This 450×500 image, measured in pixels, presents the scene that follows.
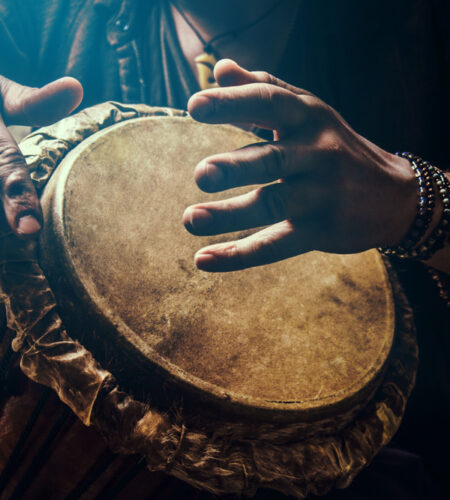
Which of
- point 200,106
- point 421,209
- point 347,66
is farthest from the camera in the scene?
point 347,66

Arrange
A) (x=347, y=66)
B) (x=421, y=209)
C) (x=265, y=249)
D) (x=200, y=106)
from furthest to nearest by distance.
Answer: (x=347, y=66) → (x=421, y=209) → (x=265, y=249) → (x=200, y=106)

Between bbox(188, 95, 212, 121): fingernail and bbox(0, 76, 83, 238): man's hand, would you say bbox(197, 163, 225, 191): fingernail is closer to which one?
bbox(188, 95, 212, 121): fingernail

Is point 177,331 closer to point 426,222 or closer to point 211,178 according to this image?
point 211,178

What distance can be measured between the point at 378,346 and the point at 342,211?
11.8 inches

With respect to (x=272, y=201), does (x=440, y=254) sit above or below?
below

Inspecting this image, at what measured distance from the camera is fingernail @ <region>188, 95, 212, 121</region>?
44 cm

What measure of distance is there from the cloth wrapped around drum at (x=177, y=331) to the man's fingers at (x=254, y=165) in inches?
7.1

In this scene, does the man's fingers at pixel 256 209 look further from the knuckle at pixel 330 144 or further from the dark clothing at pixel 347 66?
the dark clothing at pixel 347 66

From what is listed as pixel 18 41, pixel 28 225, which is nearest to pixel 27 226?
pixel 28 225

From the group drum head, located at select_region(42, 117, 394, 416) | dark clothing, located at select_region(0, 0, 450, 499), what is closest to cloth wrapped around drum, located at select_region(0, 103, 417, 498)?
drum head, located at select_region(42, 117, 394, 416)

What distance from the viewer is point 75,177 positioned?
549mm

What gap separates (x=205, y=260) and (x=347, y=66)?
113 centimetres

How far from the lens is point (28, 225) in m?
0.49

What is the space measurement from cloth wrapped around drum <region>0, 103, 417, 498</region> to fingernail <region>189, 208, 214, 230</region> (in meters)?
0.12
